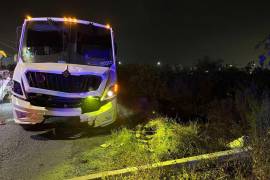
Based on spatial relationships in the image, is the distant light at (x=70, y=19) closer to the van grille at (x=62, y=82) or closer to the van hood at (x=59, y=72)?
the van hood at (x=59, y=72)

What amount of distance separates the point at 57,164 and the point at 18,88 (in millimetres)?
2133

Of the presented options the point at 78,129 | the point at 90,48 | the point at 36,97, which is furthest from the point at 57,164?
the point at 90,48

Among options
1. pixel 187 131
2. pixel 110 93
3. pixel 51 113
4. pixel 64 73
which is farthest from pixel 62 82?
pixel 187 131

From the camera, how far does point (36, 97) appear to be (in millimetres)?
6941

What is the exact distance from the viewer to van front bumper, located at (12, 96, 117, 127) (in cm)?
689

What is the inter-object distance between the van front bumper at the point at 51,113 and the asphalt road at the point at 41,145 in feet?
0.60

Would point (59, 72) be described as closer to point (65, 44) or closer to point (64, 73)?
point (64, 73)

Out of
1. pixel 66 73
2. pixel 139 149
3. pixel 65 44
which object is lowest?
pixel 139 149

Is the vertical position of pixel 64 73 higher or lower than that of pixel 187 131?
higher

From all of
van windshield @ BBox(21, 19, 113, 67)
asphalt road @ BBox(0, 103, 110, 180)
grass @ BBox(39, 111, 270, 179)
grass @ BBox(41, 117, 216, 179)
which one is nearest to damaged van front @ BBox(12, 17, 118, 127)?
van windshield @ BBox(21, 19, 113, 67)

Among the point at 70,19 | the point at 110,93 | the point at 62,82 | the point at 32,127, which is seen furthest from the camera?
the point at 70,19

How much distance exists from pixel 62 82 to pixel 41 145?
139cm

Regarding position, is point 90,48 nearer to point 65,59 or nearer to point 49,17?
point 65,59

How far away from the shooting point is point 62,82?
23.4 feet
